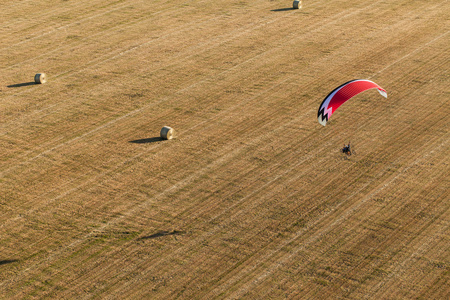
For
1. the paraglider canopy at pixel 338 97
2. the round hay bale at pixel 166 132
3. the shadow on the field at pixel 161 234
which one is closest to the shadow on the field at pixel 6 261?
the shadow on the field at pixel 161 234

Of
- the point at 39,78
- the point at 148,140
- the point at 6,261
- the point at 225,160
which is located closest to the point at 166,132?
the point at 148,140

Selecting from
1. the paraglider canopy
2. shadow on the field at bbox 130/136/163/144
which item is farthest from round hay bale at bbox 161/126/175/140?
the paraglider canopy

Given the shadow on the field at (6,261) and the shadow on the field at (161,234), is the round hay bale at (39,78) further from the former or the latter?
the shadow on the field at (161,234)

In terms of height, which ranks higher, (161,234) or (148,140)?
(148,140)

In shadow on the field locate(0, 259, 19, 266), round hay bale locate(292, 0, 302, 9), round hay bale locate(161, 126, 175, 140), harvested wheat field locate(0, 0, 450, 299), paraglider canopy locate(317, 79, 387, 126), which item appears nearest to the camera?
harvested wheat field locate(0, 0, 450, 299)

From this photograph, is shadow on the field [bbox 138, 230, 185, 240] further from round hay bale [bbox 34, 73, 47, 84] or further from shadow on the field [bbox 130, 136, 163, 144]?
round hay bale [bbox 34, 73, 47, 84]

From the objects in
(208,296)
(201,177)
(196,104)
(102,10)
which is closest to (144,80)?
(196,104)

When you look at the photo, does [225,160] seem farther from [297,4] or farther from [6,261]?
[297,4]

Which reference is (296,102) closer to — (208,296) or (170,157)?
(170,157)

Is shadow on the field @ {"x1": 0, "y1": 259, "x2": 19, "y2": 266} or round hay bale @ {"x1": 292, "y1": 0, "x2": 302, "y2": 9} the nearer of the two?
shadow on the field @ {"x1": 0, "y1": 259, "x2": 19, "y2": 266}

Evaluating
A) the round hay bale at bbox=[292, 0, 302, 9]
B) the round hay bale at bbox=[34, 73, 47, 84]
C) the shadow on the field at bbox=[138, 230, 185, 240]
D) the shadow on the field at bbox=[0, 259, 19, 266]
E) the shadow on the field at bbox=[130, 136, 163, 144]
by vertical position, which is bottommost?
the shadow on the field at bbox=[138, 230, 185, 240]
